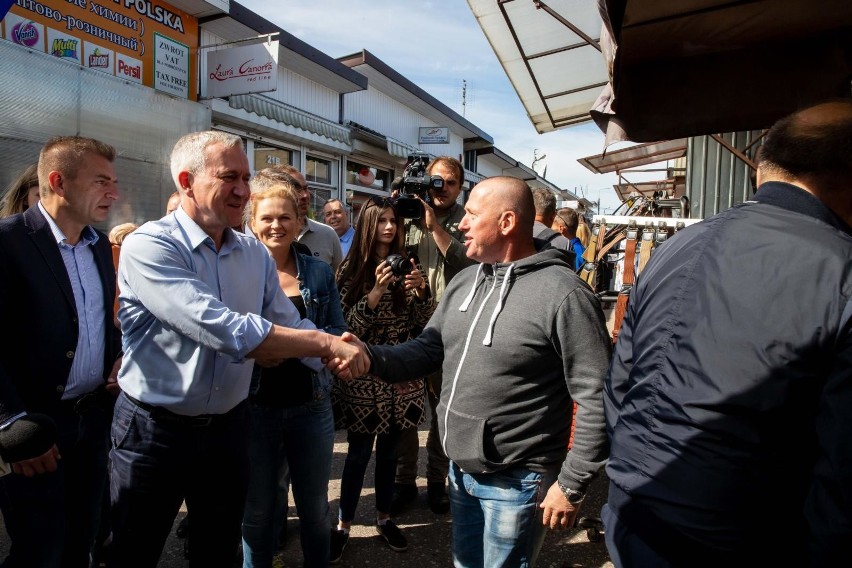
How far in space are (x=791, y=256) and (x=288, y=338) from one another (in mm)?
1472

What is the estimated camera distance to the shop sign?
53.5 ft

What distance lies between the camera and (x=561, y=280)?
6.33ft

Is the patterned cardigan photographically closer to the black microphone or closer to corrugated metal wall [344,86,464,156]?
the black microphone

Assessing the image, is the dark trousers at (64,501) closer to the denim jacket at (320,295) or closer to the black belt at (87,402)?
the black belt at (87,402)

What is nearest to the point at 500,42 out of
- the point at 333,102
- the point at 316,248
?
the point at 316,248

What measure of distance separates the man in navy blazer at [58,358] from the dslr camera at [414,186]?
4.85 ft

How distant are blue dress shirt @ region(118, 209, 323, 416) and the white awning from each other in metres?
3.07

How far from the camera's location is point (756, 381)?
3.92 ft

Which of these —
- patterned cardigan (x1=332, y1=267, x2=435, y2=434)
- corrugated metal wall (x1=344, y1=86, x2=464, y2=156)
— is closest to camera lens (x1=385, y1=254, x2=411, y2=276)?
patterned cardigan (x1=332, y1=267, x2=435, y2=434)

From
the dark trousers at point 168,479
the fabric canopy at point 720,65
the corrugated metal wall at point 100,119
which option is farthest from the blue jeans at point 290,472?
the corrugated metal wall at point 100,119

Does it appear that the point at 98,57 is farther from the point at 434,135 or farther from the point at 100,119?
the point at 434,135

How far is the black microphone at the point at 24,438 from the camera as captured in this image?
1.81 m

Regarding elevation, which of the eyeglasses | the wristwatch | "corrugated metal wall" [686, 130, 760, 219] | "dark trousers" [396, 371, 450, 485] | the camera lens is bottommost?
"dark trousers" [396, 371, 450, 485]

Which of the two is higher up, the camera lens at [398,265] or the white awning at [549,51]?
the white awning at [549,51]
